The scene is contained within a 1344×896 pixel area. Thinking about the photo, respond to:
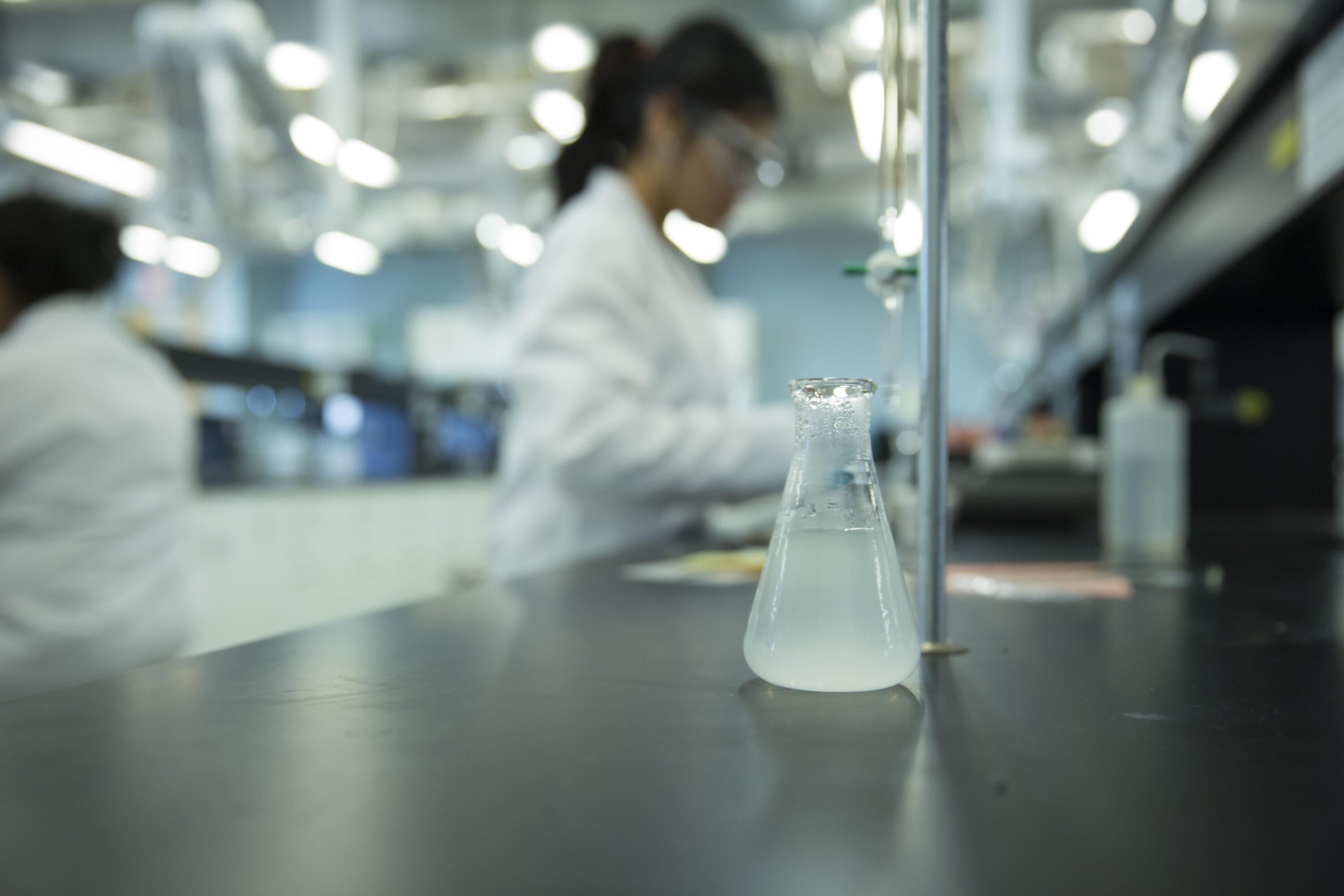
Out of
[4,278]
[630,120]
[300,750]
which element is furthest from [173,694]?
[4,278]

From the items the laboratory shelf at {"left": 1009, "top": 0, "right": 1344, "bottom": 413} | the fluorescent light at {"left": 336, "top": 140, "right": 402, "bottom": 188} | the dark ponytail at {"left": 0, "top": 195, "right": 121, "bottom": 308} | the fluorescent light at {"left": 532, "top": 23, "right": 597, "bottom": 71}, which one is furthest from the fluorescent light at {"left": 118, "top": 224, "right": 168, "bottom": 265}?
the laboratory shelf at {"left": 1009, "top": 0, "right": 1344, "bottom": 413}

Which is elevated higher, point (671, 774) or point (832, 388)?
point (832, 388)

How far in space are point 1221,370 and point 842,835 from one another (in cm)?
215

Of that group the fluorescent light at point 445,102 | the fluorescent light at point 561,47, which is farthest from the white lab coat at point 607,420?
the fluorescent light at point 445,102

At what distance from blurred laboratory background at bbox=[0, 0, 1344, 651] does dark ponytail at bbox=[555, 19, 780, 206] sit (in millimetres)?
153

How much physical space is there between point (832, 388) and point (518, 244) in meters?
5.43

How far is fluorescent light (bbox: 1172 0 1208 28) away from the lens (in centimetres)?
137

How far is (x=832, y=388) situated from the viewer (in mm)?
469

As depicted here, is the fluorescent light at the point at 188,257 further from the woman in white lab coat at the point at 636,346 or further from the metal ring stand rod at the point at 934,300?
the metal ring stand rod at the point at 934,300

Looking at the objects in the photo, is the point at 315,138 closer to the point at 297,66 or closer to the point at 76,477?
the point at 297,66

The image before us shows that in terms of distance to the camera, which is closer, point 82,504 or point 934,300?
point 934,300

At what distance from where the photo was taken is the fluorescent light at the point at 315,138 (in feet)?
12.9

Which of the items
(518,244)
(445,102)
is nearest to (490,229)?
(518,244)

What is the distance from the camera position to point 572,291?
4.58 ft
